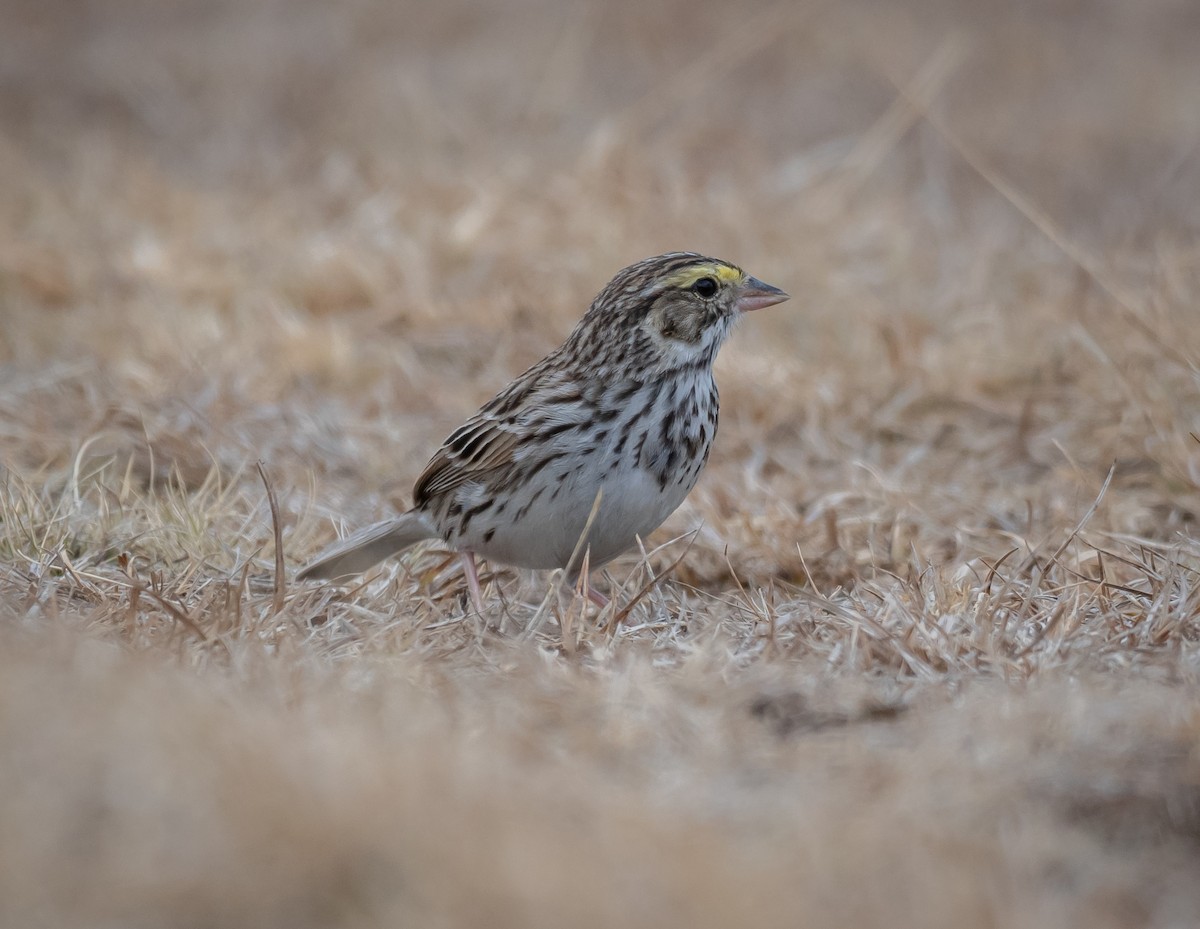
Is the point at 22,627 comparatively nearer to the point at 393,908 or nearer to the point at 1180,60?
the point at 393,908

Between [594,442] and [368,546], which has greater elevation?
[594,442]

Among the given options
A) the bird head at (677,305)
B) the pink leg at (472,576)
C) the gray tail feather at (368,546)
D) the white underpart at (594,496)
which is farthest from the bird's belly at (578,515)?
the bird head at (677,305)

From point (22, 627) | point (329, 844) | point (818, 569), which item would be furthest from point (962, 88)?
point (329, 844)

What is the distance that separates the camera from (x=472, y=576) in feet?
14.9

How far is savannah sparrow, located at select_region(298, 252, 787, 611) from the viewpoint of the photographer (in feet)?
13.8

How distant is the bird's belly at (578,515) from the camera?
4184 mm

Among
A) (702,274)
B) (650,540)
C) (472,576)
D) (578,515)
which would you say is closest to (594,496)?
(578,515)

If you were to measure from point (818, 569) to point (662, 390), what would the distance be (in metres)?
0.86

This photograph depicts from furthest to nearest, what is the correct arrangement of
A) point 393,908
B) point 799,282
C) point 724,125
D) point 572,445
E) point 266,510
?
1. point 724,125
2. point 799,282
3. point 266,510
4. point 572,445
5. point 393,908

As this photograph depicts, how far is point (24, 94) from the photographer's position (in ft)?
40.5

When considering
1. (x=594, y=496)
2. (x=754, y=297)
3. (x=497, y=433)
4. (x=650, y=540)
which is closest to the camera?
(x=594, y=496)

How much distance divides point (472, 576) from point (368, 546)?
1.09 feet

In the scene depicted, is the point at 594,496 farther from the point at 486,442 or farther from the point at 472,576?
the point at 472,576

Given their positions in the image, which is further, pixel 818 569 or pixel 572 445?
pixel 818 569
